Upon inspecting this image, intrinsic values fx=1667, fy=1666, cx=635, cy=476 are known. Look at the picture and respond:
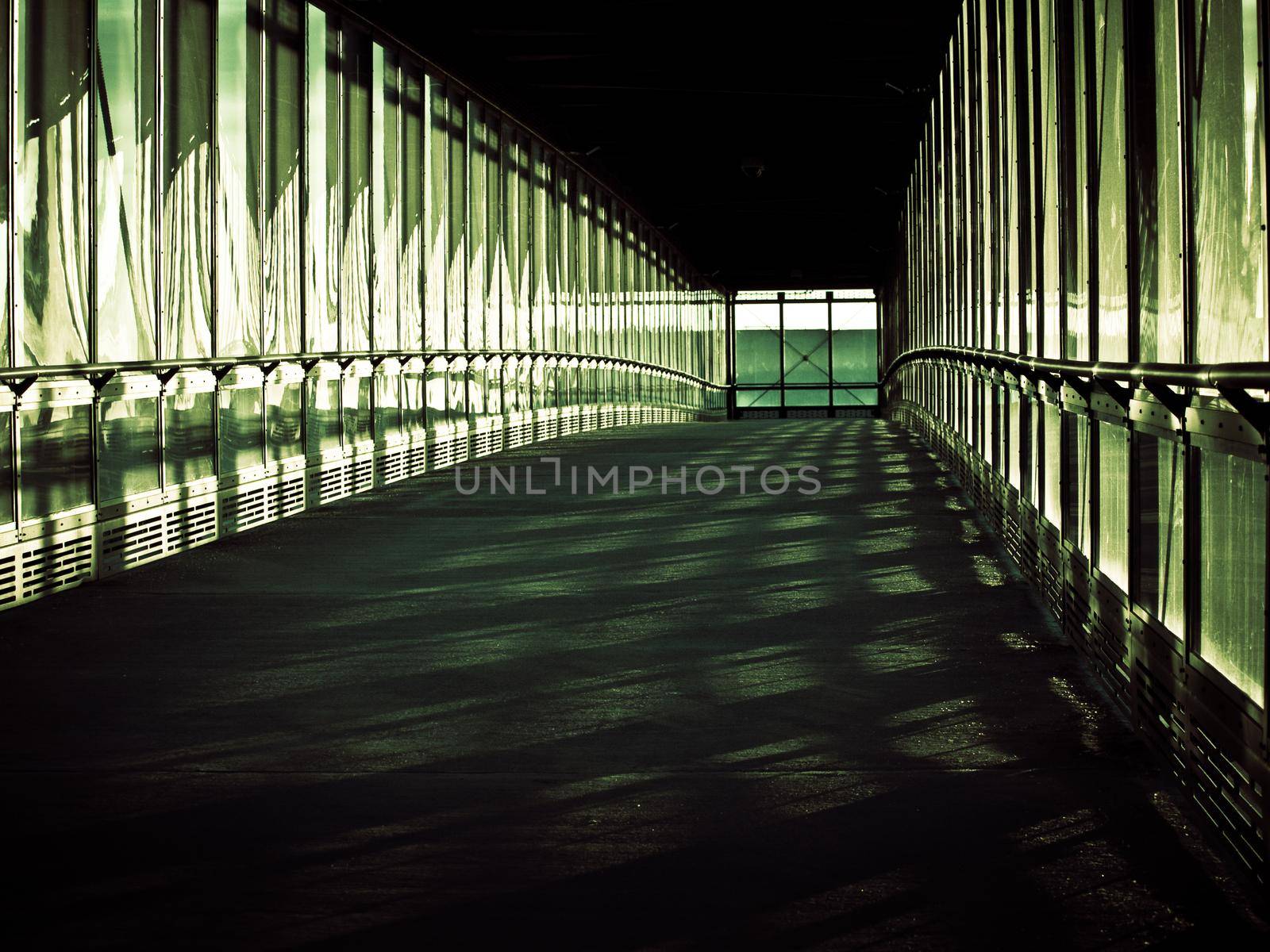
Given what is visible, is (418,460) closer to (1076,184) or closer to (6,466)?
(6,466)

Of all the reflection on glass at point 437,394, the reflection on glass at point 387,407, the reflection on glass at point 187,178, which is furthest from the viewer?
the reflection on glass at point 437,394

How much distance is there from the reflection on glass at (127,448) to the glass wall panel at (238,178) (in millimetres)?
1732

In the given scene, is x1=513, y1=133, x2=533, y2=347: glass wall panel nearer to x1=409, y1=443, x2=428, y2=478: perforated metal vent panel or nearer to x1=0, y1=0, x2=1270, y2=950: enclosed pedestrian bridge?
x1=0, y1=0, x2=1270, y2=950: enclosed pedestrian bridge

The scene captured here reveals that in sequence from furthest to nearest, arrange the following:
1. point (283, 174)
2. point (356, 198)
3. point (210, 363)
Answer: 1. point (356, 198)
2. point (283, 174)
3. point (210, 363)

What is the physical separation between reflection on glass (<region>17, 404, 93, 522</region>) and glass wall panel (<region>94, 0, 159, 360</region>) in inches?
24.2

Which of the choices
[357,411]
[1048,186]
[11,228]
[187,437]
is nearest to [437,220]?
[357,411]

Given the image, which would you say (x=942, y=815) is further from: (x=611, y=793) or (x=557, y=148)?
(x=557, y=148)

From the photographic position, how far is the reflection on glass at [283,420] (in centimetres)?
1299

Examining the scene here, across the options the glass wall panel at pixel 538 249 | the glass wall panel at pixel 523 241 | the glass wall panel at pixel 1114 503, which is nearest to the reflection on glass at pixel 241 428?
the glass wall panel at pixel 1114 503

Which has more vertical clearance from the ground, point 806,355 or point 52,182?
Result: point 52,182

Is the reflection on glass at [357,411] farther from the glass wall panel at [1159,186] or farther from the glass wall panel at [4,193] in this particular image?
the glass wall panel at [1159,186]

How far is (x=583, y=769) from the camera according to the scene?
472cm

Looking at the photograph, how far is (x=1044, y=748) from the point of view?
16.1 ft

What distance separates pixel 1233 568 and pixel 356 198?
1260 centimetres
